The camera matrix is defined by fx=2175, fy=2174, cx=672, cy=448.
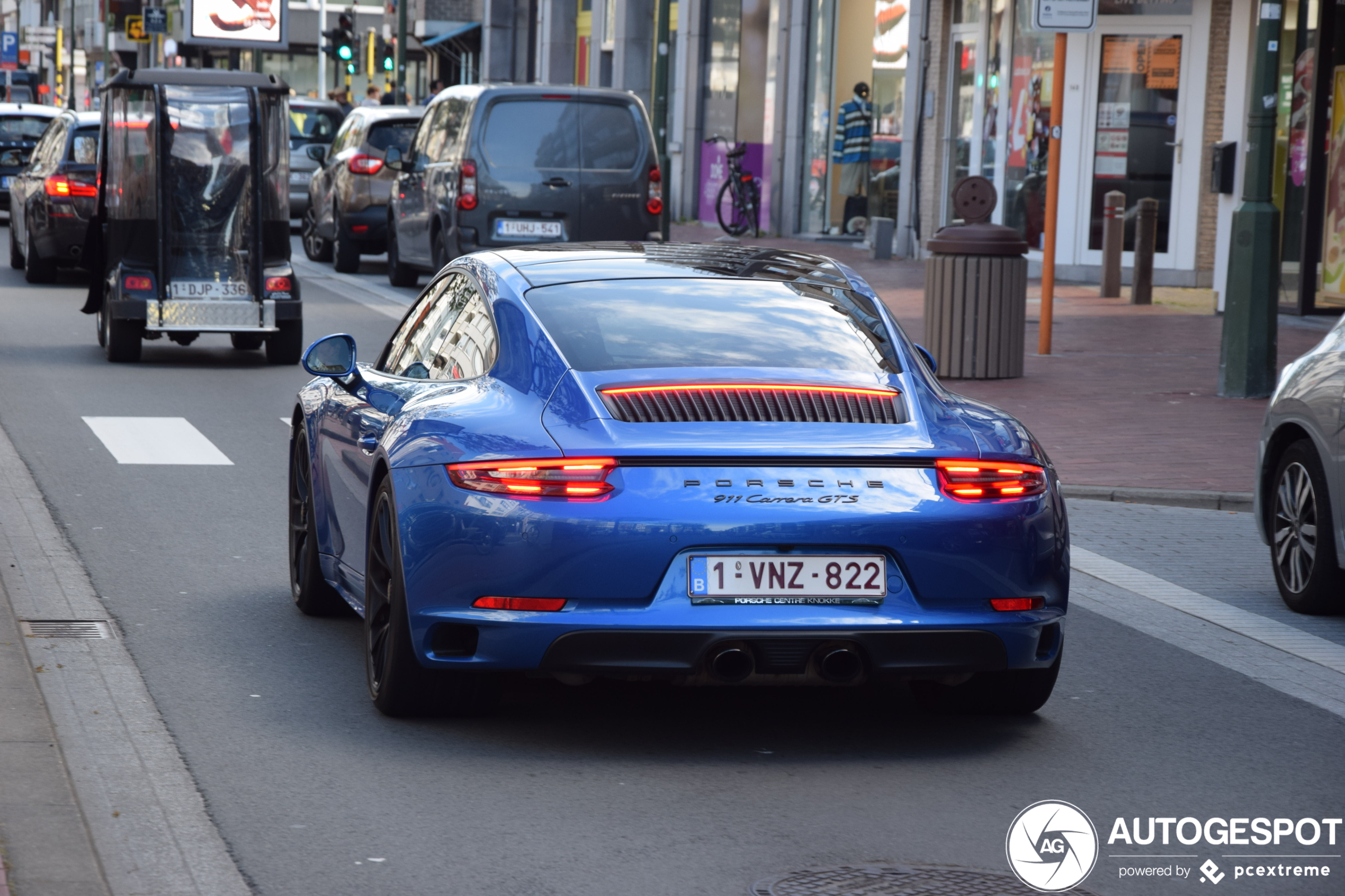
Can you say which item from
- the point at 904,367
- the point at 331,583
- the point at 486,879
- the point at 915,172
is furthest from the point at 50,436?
the point at 915,172

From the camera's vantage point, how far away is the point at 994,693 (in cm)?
605

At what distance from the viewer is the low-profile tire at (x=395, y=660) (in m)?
5.70

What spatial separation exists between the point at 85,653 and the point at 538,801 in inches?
82.8

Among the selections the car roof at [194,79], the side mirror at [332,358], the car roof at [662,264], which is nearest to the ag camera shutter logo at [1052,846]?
the car roof at [662,264]

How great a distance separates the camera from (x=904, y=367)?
233 inches

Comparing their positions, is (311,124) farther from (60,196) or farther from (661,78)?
(60,196)

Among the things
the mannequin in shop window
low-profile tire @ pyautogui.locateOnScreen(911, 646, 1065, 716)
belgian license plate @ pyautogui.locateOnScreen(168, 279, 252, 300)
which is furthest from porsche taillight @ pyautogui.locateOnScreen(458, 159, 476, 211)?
low-profile tire @ pyautogui.locateOnScreen(911, 646, 1065, 716)

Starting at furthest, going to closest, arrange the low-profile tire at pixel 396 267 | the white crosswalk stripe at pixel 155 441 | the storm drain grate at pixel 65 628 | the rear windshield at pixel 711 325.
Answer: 1. the low-profile tire at pixel 396 267
2. the white crosswalk stripe at pixel 155 441
3. the storm drain grate at pixel 65 628
4. the rear windshield at pixel 711 325

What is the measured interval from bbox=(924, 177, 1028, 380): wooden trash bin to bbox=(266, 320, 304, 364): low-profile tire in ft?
14.9

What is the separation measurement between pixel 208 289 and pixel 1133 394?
653 centimetres

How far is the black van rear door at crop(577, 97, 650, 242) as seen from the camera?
20016 mm

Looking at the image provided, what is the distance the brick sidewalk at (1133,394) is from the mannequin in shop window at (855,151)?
792 centimetres

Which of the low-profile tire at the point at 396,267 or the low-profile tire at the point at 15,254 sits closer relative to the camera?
the low-profile tire at the point at 396,267

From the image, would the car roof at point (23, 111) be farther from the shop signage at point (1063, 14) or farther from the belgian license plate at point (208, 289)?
the shop signage at point (1063, 14)
